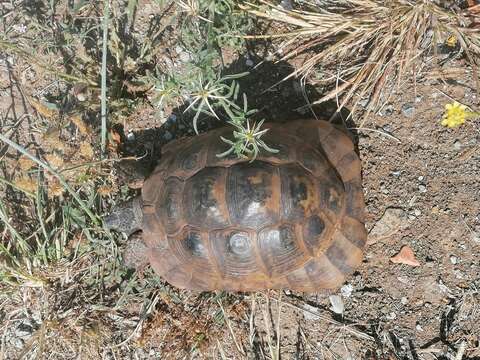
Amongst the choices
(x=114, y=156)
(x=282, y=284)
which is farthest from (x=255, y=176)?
(x=114, y=156)

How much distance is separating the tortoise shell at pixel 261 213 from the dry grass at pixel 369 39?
50 cm

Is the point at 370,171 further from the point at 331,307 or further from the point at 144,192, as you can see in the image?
the point at 144,192

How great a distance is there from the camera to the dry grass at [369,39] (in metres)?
4.05

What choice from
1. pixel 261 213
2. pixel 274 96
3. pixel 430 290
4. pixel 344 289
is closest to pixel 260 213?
pixel 261 213

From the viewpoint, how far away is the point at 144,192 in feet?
13.3

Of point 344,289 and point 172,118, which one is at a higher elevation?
point 172,118

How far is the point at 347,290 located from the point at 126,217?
5.63ft

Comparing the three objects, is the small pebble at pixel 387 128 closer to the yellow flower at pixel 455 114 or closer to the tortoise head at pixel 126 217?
the yellow flower at pixel 455 114

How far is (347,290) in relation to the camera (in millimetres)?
4172

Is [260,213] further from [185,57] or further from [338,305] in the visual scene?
[185,57]

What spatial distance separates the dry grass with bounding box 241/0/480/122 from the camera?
405 centimetres

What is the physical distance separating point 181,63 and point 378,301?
2.35m

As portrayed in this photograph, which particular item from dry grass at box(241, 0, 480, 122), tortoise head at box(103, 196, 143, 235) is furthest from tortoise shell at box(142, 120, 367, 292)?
dry grass at box(241, 0, 480, 122)

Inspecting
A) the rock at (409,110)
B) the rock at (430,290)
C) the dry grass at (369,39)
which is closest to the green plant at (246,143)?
the dry grass at (369,39)
